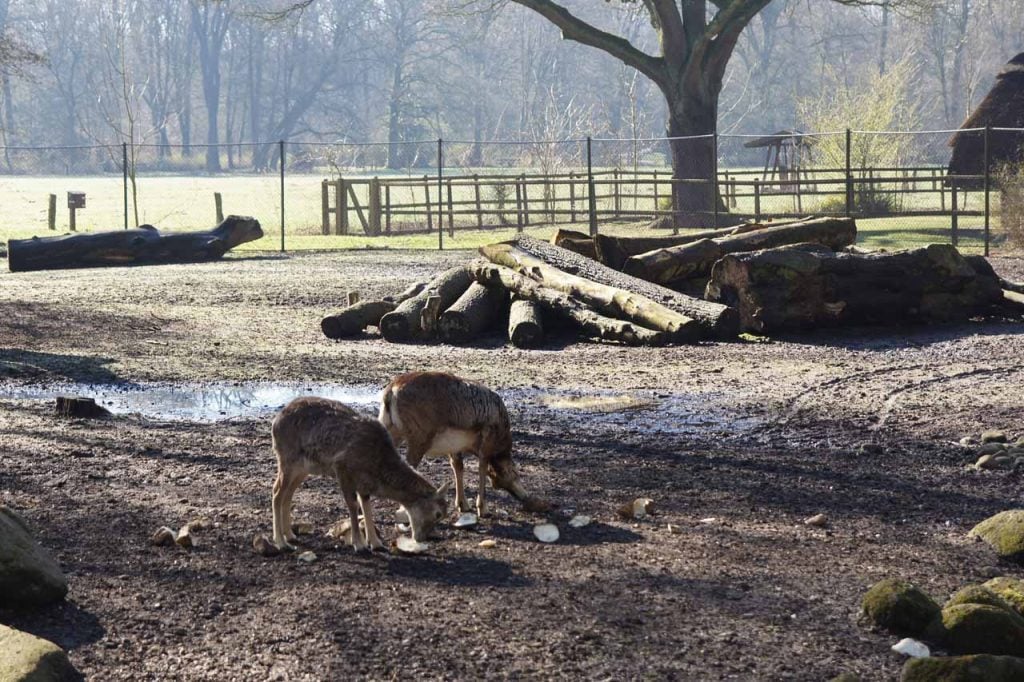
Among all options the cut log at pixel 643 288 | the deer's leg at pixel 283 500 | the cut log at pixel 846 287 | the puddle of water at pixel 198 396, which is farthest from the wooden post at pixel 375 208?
the deer's leg at pixel 283 500

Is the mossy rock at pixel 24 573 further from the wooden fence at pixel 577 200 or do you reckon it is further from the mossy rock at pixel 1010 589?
the wooden fence at pixel 577 200

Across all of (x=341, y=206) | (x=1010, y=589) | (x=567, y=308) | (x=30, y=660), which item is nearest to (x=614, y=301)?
(x=567, y=308)

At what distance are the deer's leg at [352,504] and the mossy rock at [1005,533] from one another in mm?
3083

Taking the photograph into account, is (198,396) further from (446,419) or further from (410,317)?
(446,419)

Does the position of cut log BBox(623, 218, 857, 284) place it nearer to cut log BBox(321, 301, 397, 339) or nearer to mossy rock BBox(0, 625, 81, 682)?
cut log BBox(321, 301, 397, 339)

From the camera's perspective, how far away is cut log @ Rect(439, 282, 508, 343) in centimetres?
1402

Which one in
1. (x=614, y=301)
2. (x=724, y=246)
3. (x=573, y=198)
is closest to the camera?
(x=614, y=301)

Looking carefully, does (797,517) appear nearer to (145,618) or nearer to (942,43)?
(145,618)

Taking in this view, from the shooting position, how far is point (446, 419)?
21.7 ft

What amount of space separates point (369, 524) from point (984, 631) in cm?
274

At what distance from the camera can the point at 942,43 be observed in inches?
3248

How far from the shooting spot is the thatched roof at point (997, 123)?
110ft

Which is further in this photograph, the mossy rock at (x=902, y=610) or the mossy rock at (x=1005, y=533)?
the mossy rock at (x=1005, y=533)

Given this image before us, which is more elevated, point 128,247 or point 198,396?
point 128,247
